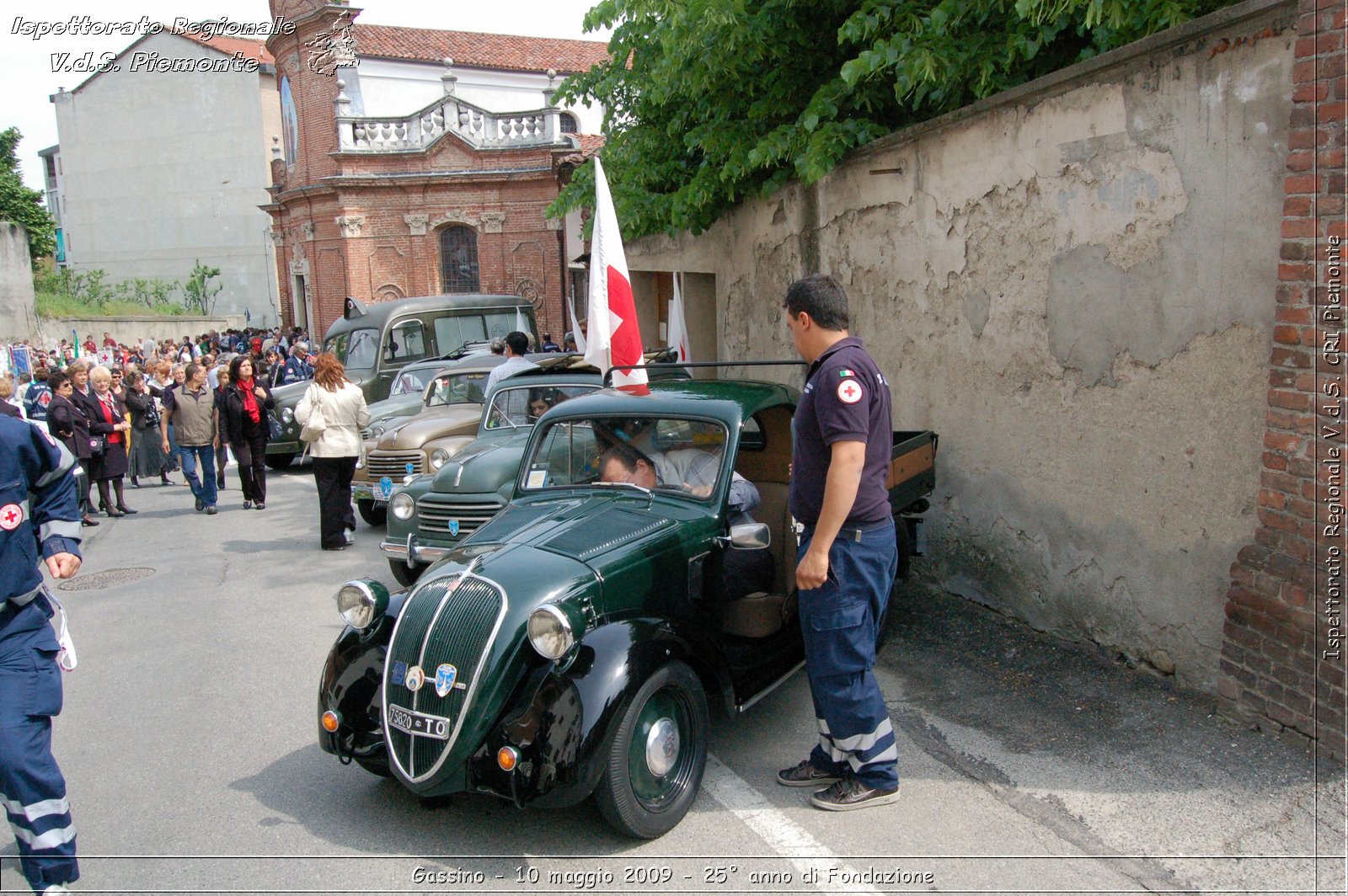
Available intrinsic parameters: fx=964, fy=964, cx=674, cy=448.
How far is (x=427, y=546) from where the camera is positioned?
6918 mm

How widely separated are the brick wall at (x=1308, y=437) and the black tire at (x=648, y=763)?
2.54m

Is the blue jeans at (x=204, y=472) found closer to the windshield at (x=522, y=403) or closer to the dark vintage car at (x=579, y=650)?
the windshield at (x=522, y=403)

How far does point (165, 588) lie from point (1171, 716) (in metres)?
7.57

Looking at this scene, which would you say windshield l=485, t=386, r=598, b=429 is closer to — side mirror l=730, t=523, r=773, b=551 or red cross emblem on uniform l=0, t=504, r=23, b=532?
side mirror l=730, t=523, r=773, b=551

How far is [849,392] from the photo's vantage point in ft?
12.4

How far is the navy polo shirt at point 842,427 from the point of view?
3.77m

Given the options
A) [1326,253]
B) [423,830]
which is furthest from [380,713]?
[1326,253]

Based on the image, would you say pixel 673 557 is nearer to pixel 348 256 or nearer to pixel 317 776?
pixel 317 776

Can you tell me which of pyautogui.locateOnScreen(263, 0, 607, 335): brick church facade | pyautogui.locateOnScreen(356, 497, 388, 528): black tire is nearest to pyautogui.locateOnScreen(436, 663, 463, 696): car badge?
pyautogui.locateOnScreen(356, 497, 388, 528): black tire

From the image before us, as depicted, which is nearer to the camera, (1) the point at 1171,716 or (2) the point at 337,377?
(1) the point at 1171,716

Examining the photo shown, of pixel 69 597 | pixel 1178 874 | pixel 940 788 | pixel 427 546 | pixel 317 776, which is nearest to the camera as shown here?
pixel 1178 874

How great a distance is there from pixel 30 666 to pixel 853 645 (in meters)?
3.07

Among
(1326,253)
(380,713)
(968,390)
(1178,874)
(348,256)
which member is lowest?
(1178,874)

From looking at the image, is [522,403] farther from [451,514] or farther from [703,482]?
[703,482]
